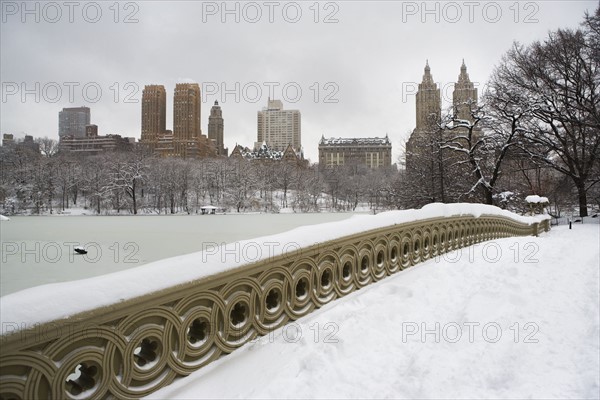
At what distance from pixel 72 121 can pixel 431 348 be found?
112585 millimetres

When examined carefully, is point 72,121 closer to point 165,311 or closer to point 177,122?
point 177,122

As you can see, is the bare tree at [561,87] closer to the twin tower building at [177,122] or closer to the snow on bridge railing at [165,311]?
the snow on bridge railing at [165,311]

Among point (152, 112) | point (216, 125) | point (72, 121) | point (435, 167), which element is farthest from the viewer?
point (216, 125)

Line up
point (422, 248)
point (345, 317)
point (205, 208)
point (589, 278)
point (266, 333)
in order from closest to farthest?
point (266, 333) < point (345, 317) < point (589, 278) < point (422, 248) < point (205, 208)

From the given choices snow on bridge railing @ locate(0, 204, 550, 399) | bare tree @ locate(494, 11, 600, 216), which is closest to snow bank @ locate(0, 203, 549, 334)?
snow on bridge railing @ locate(0, 204, 550, 399)

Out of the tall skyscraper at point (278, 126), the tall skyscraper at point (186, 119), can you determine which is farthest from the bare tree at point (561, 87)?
the tall skyscraper at point (278, 126)

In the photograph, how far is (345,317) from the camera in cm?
397

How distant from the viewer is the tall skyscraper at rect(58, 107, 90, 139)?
94125 millimetres

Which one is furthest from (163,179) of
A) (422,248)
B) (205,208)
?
(422,248)

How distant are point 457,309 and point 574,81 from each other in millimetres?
27255

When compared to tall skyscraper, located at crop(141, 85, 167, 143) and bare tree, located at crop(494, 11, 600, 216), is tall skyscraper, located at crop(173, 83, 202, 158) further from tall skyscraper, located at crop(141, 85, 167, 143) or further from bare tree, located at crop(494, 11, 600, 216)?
bare tree, located at crop(494, 11, 600, 216)

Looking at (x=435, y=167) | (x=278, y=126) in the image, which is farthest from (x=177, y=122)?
(x=435, y=167)

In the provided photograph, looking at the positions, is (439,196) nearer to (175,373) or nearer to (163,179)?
(175,373)

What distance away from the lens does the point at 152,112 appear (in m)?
117
